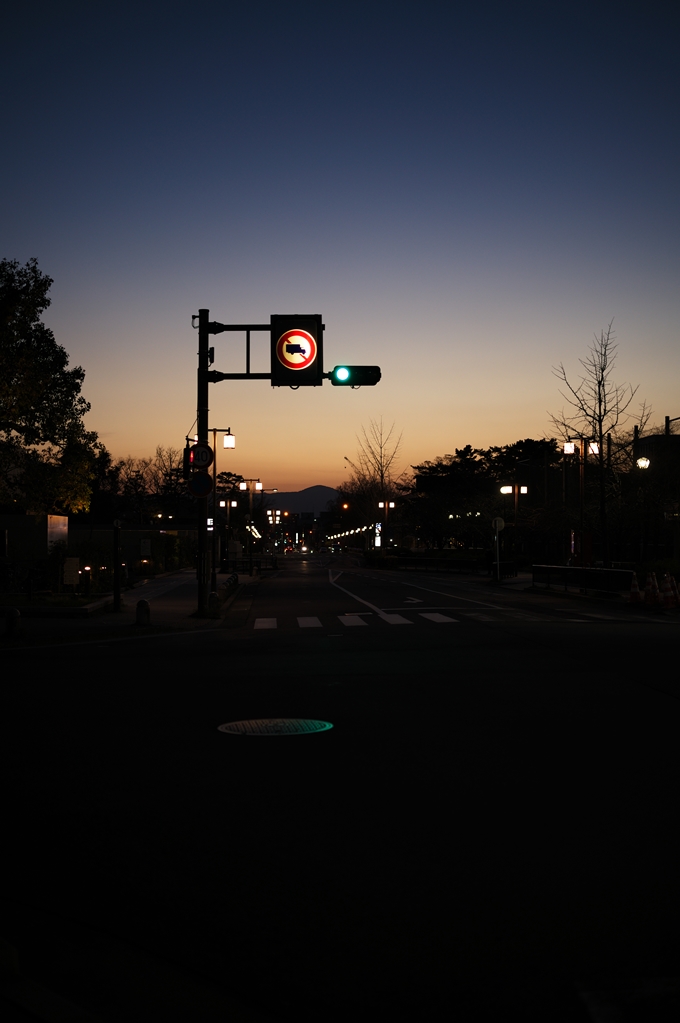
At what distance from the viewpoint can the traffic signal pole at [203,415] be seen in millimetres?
23297

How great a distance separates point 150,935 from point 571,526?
173 feet

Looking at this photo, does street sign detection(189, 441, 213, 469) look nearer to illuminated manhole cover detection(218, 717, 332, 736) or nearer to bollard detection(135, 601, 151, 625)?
bollard detection(135, 601, 151, 625)

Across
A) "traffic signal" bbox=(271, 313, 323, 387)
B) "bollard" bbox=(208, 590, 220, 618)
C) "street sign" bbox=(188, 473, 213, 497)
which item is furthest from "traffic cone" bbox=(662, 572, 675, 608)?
"street sign" bbox=(188, 473, 213, 497)

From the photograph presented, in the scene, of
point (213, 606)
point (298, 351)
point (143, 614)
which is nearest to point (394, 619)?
point (213, 606)

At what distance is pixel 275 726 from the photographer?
9172 millimetres

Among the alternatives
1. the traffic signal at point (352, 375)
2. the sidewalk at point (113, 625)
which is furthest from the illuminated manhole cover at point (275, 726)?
the traffic signal at point (352, 375)

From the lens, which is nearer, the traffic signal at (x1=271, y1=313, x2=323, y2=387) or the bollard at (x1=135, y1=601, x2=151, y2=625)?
the traffic signal at (x1=271, y1=313, x2=323, y2=387)

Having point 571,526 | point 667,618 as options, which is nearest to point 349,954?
point 667,618

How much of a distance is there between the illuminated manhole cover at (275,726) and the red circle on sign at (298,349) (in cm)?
1151

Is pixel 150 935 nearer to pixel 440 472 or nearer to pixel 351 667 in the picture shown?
pixel 351 667

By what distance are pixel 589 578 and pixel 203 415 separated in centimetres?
1818

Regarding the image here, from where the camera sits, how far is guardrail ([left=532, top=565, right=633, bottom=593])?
111 ft

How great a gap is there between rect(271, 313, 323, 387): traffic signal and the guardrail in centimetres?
1722

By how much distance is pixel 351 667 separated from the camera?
13695 millimetres
